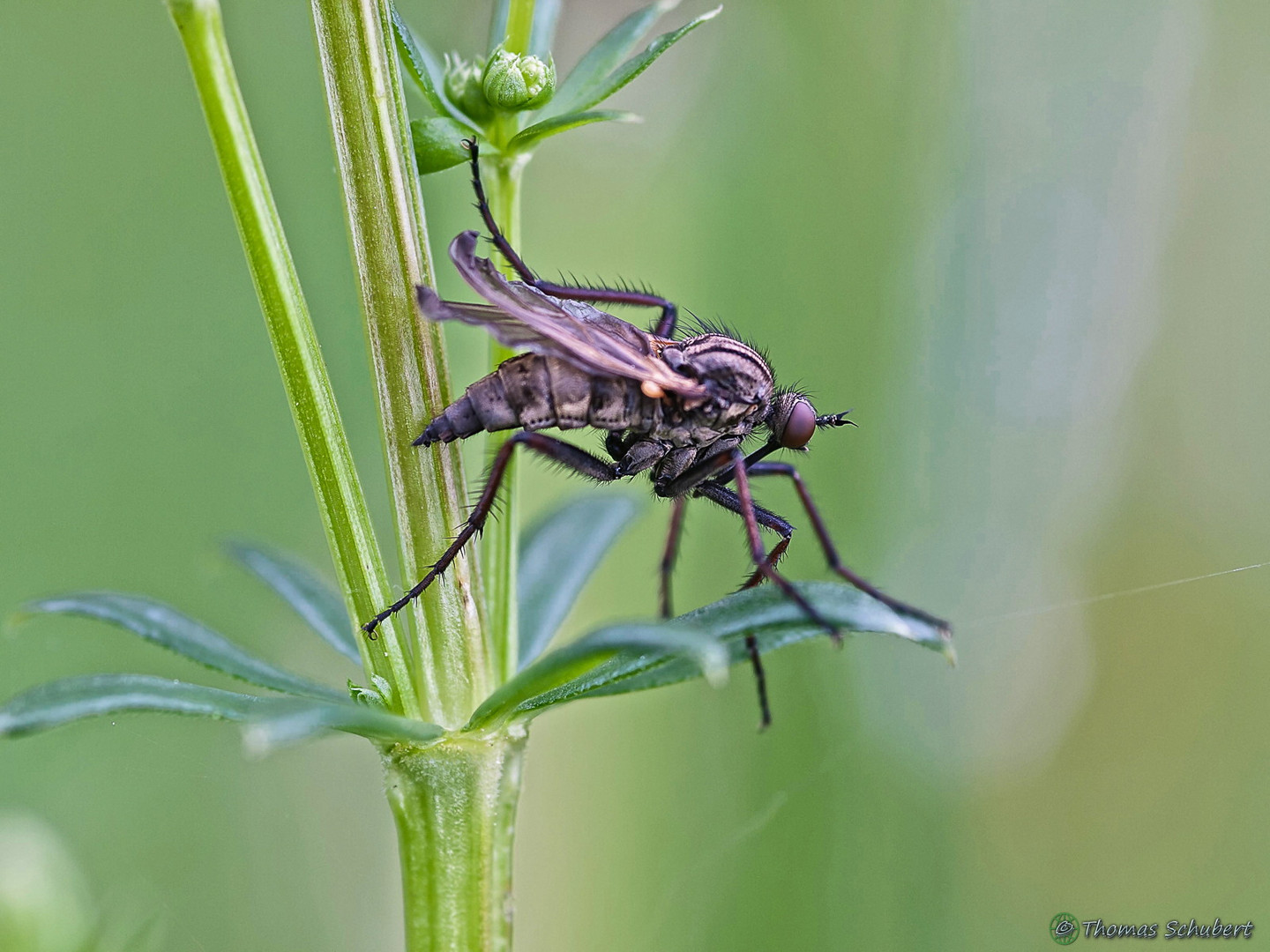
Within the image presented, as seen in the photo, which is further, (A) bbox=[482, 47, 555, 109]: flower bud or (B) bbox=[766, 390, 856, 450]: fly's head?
(B) bbox=[766, 390, 856, 450]: fly's head

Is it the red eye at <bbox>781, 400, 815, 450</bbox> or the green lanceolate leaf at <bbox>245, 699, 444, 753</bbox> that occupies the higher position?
the red eye at <bbox>781, 400, 815, 450</bbox>

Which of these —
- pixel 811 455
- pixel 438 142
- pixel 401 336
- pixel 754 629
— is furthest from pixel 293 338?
pixel 811 455

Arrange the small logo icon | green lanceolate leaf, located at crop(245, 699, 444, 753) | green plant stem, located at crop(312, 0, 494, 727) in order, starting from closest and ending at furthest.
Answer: green lanceolate leaf, located at crop(245, 699, 444, 753)
green plant stem, located at crop(312, 0, 494, 727)
the small logo icon

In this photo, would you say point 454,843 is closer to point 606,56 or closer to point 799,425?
point 606,56

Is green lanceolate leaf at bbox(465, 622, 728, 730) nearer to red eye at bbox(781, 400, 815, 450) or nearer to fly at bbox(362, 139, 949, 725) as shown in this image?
fly at bbox(362, 139, 949, 725)

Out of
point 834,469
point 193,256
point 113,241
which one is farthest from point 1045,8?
point 113,241

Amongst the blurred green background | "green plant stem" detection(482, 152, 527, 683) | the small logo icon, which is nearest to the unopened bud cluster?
"green plant stem" detection(482, 152, 527, 683)

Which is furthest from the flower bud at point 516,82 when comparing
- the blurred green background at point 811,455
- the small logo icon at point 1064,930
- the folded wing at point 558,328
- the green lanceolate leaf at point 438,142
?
the small logo icon at point 1064,930
